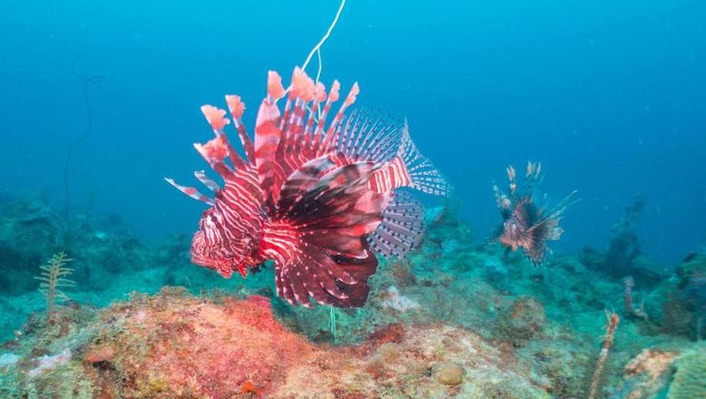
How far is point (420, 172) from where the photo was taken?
528 centimetres

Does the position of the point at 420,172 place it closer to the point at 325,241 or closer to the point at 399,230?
the point at 399,230

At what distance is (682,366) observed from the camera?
2592 mm

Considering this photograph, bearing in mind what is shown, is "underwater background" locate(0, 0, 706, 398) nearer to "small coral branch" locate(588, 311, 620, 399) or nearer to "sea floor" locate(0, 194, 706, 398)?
"sea floor" locate(0, 194, 706, 398)

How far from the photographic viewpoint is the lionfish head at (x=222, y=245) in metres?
3.14

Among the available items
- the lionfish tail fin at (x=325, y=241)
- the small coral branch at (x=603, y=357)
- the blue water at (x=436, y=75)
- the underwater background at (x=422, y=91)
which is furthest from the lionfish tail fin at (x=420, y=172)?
the blue water at (x=436, y=75)

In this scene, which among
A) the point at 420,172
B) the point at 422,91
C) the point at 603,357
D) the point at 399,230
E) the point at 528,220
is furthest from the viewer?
the point at 422,91

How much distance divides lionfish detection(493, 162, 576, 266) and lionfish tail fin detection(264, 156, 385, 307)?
4.32 meters

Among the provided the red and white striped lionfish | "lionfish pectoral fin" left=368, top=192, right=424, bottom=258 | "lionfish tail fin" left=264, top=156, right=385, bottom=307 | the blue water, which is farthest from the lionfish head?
the blue water

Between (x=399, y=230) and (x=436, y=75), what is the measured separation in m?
151

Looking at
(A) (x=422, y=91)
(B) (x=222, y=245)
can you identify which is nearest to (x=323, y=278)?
(B) (x=222, y=245)

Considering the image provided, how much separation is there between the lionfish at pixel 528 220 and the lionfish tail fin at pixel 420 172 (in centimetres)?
207

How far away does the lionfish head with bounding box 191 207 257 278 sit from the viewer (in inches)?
124

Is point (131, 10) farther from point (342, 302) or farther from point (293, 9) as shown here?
point (342, 302)

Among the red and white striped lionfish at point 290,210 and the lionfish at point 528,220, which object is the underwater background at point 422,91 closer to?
the lionfish at point 528,220
